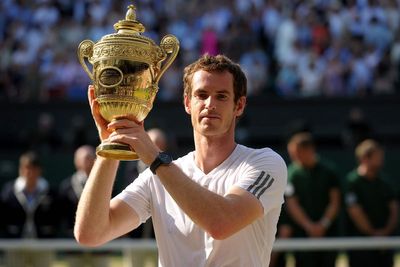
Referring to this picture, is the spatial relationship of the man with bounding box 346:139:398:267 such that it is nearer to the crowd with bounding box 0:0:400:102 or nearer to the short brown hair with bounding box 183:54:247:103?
the short brown hair with bounding box 183:54:247:103

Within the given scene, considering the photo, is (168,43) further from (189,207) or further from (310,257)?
(310,257)

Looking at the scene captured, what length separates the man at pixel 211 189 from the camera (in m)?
4.13

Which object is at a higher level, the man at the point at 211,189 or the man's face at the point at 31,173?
the man's face at the point at 31,173

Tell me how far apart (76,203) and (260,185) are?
7.41m

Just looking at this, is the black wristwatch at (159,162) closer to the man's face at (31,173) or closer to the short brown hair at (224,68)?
the short brown hair at (224,68)

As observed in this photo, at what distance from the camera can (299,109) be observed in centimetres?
1820

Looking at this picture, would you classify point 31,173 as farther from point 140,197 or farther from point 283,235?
point 140,197

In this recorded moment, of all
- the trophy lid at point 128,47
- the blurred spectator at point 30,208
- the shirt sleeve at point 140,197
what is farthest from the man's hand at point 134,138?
the blurred spectator at point 30,208

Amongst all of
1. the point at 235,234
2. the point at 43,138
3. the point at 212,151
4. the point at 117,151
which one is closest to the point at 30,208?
the point at 43,138

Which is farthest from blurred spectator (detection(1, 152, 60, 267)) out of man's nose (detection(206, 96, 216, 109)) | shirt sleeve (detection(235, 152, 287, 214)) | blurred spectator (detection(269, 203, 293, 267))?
man's nose (detection(206, 96, 216, 109))

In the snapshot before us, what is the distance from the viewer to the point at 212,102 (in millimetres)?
4191

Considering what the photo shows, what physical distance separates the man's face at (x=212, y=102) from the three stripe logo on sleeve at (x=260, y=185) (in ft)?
0.85

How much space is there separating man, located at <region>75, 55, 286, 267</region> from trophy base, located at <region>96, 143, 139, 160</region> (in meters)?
0.04

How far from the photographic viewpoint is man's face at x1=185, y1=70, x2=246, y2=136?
4.20 meters
